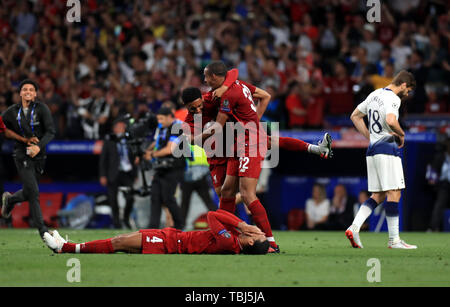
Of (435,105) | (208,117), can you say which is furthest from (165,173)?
(435,105)

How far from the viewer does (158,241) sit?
352 inches

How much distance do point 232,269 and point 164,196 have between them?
22.0 feet

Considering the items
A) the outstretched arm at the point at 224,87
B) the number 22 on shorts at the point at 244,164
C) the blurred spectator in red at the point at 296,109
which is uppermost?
the outstretched arm at the point at 224,87

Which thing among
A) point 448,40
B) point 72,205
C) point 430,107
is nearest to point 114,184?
point 72,205

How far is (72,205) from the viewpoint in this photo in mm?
18641

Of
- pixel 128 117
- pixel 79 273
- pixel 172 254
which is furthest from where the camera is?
pixel 128 117

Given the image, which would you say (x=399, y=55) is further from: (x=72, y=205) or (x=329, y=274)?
(x=329, y=274)

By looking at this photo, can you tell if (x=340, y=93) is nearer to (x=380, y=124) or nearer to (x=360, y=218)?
(x=380, y=124)

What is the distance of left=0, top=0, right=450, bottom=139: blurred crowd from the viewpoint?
1850 centimetres

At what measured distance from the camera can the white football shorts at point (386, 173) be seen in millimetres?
10711

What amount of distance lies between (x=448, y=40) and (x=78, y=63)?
1010cm

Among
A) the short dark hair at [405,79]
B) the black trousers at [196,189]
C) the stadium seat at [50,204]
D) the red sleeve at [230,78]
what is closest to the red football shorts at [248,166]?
the red sleeve at [230,78]
